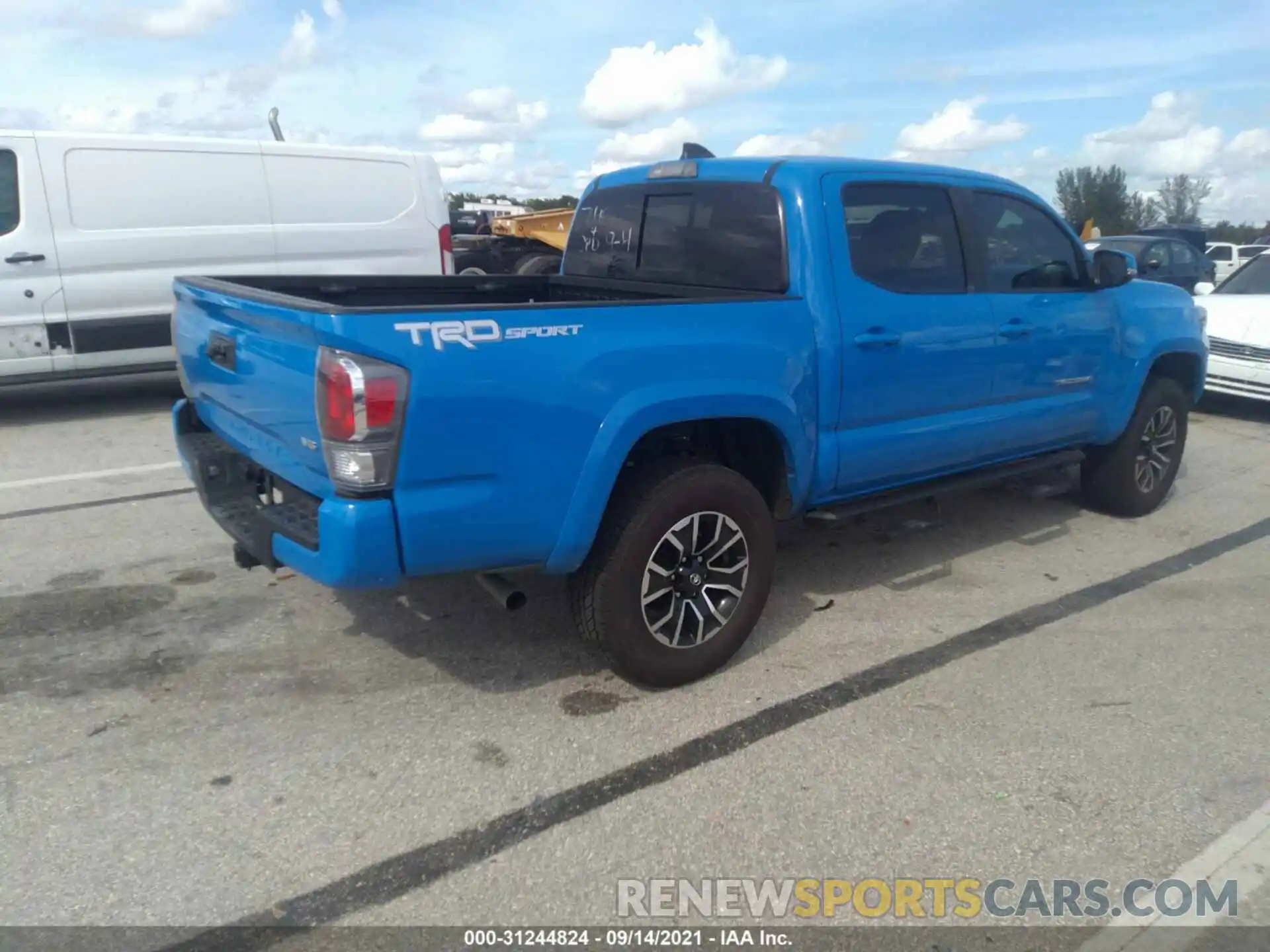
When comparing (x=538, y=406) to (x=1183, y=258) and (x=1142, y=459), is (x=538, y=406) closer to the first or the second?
(x=1142, y=459)

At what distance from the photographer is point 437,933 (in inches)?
98.5

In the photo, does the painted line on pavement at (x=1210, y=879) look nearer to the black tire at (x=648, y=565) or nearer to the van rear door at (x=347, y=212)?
the black tire at (x=648, y=565)

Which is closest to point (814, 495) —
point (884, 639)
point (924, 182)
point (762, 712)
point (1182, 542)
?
point (884, 639)

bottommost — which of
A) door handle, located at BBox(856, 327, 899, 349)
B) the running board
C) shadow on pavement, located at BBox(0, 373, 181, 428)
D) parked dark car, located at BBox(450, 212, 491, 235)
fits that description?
the running board

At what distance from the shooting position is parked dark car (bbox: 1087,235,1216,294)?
15852mm

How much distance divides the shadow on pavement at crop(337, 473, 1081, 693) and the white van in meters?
4.40

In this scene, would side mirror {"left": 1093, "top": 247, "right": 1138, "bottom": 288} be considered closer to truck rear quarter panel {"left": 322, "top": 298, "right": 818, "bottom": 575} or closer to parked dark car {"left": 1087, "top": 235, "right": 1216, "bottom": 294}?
truck rear quarter panel {"left": 322, "top": 298, "right": 818, "bottom": 575}

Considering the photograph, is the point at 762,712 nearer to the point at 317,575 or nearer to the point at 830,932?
the point at 830,932

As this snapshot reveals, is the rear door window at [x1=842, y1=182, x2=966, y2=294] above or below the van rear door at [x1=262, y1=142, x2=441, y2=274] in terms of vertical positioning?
below

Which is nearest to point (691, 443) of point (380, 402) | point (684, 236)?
point (684, 236)

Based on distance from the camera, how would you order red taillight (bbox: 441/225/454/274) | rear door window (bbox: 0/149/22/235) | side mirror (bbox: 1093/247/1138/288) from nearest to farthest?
side mirror (bbox: 1093/247/1138/288), rear door window (bbox: 0/149/22/235), red taillight (bbox: 441/225/454/274)

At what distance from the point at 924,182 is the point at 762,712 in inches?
97.3

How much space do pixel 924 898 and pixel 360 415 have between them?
2.00m

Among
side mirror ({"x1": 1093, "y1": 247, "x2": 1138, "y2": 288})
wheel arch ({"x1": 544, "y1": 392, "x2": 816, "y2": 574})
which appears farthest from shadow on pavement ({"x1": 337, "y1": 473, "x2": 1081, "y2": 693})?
side mirror ({"x1": 1093, "y1": 247, "x2": 1138, "y2": 288})
